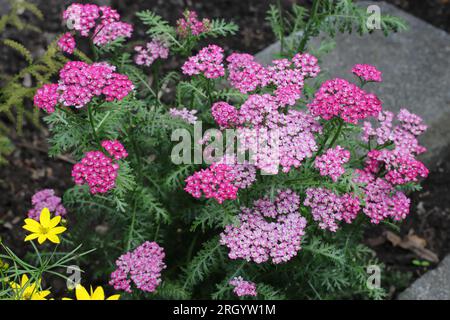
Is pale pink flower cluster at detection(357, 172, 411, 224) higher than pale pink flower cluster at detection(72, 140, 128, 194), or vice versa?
pale pink flower cluster at detection(72, 140, 128, 194)

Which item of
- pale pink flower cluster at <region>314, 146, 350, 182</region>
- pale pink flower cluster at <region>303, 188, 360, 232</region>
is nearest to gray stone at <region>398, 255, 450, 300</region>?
pale pink flower cluster at <region>303, 188, 360, 232</region>

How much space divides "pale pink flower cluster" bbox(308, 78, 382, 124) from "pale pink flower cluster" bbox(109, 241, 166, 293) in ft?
3.44

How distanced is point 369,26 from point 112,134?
146 centimetres

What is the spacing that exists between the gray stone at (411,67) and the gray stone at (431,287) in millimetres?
906

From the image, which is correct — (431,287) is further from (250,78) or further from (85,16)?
(85,16)

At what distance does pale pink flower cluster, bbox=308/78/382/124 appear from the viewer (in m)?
2.68

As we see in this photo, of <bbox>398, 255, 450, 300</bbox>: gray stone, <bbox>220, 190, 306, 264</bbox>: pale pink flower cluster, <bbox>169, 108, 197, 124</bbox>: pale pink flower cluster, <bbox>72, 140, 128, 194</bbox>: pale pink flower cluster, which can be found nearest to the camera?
<bbox>72, 140, 128, 194</bbox>: pale pink flower cluster

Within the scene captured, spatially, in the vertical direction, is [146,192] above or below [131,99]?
below

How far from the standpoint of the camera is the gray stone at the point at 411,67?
4.59 meters

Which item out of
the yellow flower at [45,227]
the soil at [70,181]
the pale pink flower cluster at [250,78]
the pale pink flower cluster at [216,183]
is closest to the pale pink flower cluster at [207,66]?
the pale pink flower cluster at [250,78]

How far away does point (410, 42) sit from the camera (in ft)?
16.9

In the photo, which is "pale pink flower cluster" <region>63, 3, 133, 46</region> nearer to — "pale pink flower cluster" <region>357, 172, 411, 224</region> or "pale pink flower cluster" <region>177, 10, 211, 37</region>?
"pale pink flower cluster" <region>177, 10, 211, 37</region>
